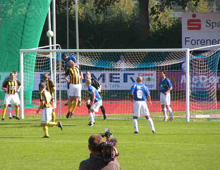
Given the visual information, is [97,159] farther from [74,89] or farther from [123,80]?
[123,80]

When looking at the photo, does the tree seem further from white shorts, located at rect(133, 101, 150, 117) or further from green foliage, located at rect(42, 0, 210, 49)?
white shorts, located at rect(133, 101, 150, 117)

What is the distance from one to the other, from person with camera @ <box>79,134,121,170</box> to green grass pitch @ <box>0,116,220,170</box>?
4421 mm

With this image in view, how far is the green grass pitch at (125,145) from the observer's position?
11.8 metres

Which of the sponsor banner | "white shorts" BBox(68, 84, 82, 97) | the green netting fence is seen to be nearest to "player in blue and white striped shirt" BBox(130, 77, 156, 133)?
"white shorts" BBox(68, 84, 82, 97)

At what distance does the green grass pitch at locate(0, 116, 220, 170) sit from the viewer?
38.8 ft

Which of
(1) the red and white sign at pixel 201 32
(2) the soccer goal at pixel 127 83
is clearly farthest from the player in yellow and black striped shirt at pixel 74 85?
(1) the red and white sign at pixel 201 32

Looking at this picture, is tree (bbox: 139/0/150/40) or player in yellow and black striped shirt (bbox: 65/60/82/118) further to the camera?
tree (bbox: 139/0/150/40)

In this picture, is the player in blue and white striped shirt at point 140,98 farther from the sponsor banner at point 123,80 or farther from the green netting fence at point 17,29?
the sponsor banner at point 123,80

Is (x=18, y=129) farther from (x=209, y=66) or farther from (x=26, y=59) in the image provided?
(x=209, y=66)

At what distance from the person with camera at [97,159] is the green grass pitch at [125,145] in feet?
14.5

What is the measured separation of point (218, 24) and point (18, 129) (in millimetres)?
23988

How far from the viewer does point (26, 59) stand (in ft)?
85.3

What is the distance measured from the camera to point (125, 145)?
14.4 metres

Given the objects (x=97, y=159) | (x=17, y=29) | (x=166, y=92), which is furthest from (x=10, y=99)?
(x=97, y=159)
